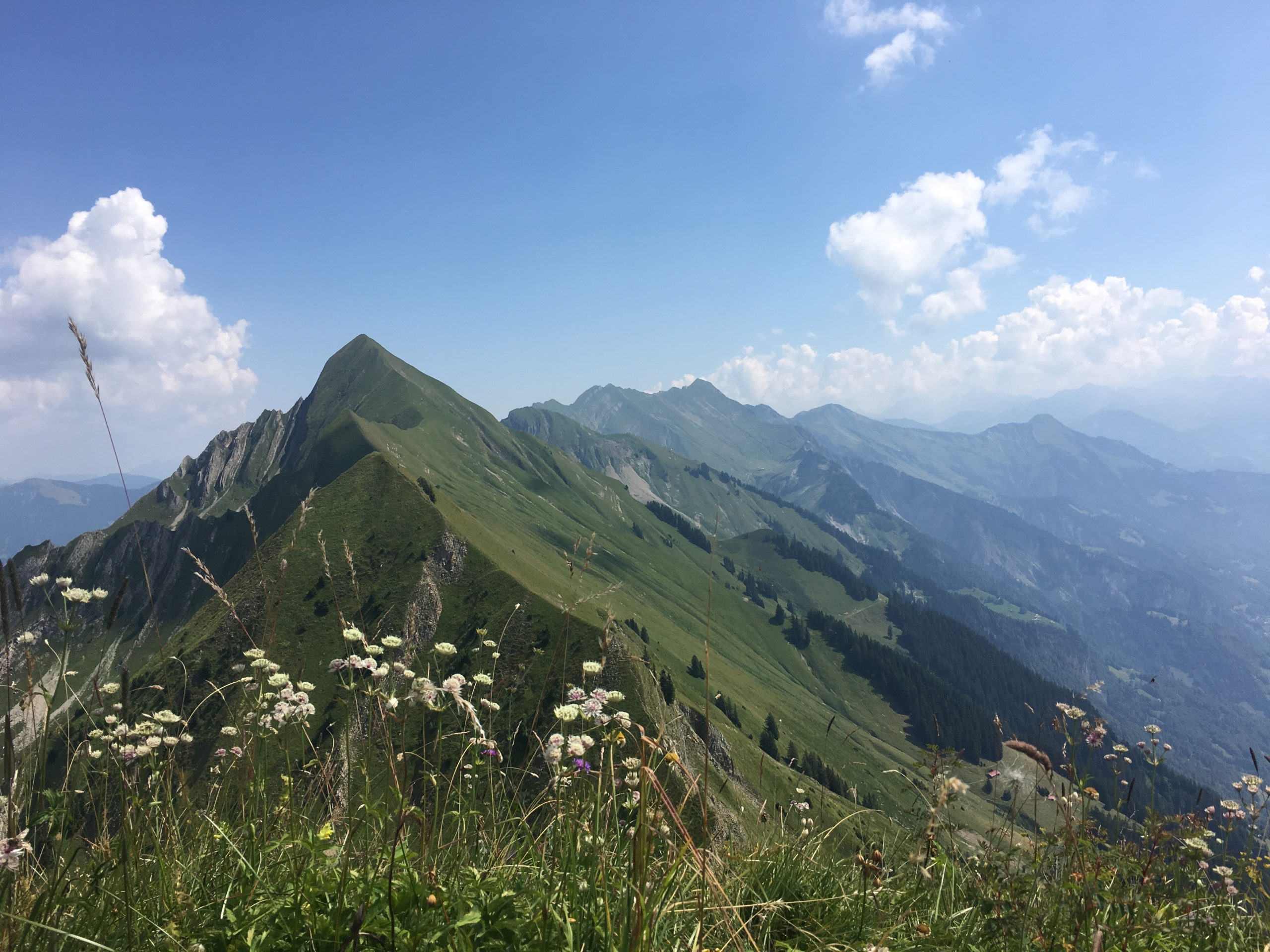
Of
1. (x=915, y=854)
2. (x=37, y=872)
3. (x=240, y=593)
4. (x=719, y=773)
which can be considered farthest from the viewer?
(x=240, y=593)

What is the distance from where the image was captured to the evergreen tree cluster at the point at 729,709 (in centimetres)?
11375

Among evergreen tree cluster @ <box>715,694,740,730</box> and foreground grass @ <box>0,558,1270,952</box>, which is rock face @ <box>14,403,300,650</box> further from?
foreground grass @ <box>0,558,1270,952</box>

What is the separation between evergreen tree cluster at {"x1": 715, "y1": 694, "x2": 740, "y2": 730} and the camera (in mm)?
113750

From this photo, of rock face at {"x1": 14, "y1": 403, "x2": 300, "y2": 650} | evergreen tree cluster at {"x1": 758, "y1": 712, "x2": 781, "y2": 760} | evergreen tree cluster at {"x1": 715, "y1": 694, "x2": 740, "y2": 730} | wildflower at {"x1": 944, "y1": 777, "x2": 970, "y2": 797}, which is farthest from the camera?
rock face at {"x1": 14, "y1": 403, "x2": 300, "y2": 650}

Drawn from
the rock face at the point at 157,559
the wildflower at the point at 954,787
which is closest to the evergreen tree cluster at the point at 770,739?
the wildflower at the point at 954,787

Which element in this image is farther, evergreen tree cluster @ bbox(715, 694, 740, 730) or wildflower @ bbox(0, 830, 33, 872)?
evergreen tree cluster @ bbox(715, 694, 740, 730)

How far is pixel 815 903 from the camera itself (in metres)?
4.22

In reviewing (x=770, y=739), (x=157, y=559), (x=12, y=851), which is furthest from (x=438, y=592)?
(x=157, y=559)

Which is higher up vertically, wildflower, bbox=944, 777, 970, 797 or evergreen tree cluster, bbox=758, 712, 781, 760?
wildflower, bbox=944, 777, 970, 797

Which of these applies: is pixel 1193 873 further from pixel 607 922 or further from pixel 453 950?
pixel 453 950

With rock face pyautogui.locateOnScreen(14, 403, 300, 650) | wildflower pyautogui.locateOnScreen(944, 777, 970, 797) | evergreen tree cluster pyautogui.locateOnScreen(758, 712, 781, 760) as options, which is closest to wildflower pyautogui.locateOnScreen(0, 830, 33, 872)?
wildflower pyautogui.locateOnScreen(944, 777, 970, 797)

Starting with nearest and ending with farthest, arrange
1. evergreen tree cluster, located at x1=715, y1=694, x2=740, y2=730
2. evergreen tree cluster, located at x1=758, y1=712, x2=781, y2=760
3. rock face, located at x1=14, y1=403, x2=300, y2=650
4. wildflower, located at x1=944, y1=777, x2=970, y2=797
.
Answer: wildflower, located at x1=944, y1=777, x2=970, y2=797 → evergreen tree cluster, located at x1=758, y1=712, x2=781, y2=760 → evergreen tree cluster, located at x1=715, y1=694, x2=740, y2=730 → rock face, located at x1=14, y1=403, x2=300, y2=650

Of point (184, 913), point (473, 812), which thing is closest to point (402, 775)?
point (473, 812)

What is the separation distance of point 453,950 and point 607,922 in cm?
80
